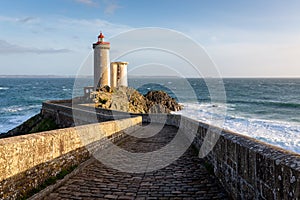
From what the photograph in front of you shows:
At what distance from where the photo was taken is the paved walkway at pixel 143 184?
466 cm

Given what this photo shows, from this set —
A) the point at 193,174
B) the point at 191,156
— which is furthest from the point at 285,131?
the point at 193,174

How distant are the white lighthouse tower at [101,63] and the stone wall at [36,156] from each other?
28.1 metres

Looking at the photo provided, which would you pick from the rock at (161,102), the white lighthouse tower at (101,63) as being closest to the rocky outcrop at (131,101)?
the rock at (161,102)

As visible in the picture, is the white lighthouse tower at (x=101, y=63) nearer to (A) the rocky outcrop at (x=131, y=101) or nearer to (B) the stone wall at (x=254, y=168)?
(A) the rocky outcrop at (x=131, y=101)

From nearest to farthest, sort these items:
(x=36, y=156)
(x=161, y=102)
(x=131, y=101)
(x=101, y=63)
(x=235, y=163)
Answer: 1. (x=235, y=163)
2. (x=36, y=156)
3. (x=131, y=101)
4. (x=101, y=63)
5. (x=161, y=102)

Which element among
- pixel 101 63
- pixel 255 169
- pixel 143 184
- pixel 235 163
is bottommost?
pixel 143 184

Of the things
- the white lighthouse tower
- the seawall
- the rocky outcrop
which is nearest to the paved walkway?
the seawall

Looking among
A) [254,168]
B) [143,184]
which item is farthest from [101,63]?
[254,168]

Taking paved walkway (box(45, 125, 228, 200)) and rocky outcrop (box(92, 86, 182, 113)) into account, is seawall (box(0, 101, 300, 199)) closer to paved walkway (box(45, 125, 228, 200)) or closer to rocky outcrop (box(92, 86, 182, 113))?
paved walkway (box(45, 125, 228, 200))

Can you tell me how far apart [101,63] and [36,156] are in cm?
3057

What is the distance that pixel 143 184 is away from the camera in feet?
17.6

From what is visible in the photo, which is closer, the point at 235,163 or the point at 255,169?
the point at 255,169

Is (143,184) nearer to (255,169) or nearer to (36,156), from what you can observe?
(36,156)

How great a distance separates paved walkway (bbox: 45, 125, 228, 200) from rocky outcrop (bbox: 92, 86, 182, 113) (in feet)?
64.9
